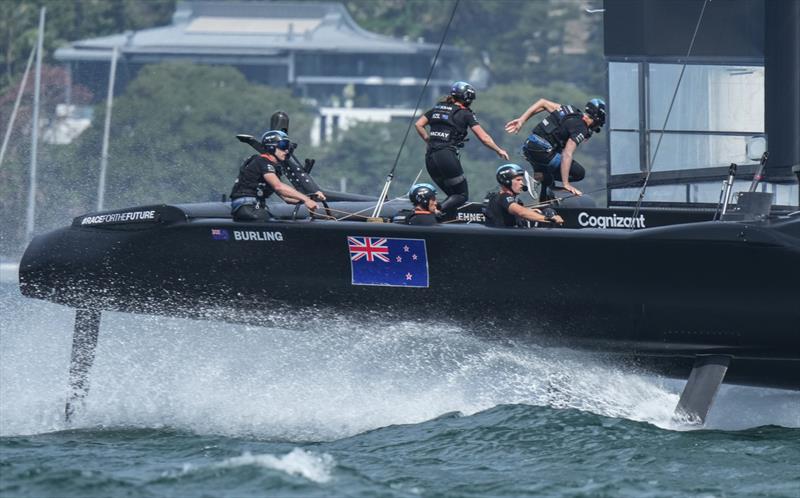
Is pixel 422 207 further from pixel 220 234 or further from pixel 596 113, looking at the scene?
pixel 596 113

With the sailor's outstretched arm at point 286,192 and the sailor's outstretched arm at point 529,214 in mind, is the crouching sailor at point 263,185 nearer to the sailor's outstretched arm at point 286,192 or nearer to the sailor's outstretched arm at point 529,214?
the sailor's outstretched arm at point 286,192

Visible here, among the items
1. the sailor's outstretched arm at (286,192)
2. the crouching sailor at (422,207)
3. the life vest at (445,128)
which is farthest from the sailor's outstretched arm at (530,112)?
the sailor's outstretched arm at (286,192)

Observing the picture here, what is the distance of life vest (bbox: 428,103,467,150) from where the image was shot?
1196 centimetres

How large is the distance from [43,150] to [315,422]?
31.2m

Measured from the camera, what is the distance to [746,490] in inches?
355

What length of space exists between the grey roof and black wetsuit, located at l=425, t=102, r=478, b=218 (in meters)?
53.3

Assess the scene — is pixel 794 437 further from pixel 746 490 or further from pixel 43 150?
pixel 43 150

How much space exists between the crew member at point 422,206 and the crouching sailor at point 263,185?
764 mm

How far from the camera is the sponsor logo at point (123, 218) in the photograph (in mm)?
11648

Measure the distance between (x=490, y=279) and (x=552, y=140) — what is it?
6.21 feet

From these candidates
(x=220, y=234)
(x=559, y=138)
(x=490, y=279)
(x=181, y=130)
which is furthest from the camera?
(x=181, y=130)

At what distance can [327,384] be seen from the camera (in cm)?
1145

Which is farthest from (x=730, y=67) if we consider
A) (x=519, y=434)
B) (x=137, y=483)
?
(x=137, y=483)

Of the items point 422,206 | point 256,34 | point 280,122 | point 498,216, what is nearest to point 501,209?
point 498,216
